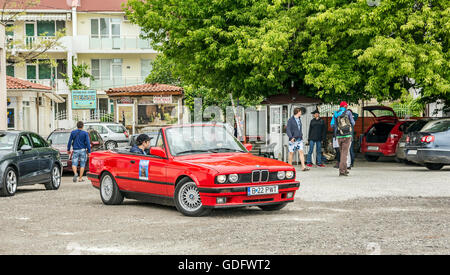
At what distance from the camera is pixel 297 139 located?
20234 mm

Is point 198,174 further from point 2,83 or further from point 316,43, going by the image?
point 2,83

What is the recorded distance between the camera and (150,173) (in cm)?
1123

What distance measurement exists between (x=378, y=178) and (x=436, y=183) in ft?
6.82

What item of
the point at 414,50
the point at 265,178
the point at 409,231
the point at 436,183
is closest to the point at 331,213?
the point at 265,178

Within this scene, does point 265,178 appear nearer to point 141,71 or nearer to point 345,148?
point 345,148

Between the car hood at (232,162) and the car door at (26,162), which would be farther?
the car door at (26,162)

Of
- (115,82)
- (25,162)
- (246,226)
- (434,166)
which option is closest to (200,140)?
(246,226)

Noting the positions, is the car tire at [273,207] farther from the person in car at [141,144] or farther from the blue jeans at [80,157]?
the blue jeans at [80,157]

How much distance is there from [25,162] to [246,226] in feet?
26.0

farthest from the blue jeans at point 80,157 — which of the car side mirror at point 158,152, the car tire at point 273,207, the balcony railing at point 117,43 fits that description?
the balcony railing at point 117,43

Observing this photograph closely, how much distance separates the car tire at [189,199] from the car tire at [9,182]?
18.4 ft

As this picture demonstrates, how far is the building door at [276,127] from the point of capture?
25469 millimetres

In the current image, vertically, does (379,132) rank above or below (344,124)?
below

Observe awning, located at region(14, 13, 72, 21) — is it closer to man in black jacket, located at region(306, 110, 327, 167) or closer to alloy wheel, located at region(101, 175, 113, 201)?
man in black jacket, located at region(306, 110, 327, 167)
